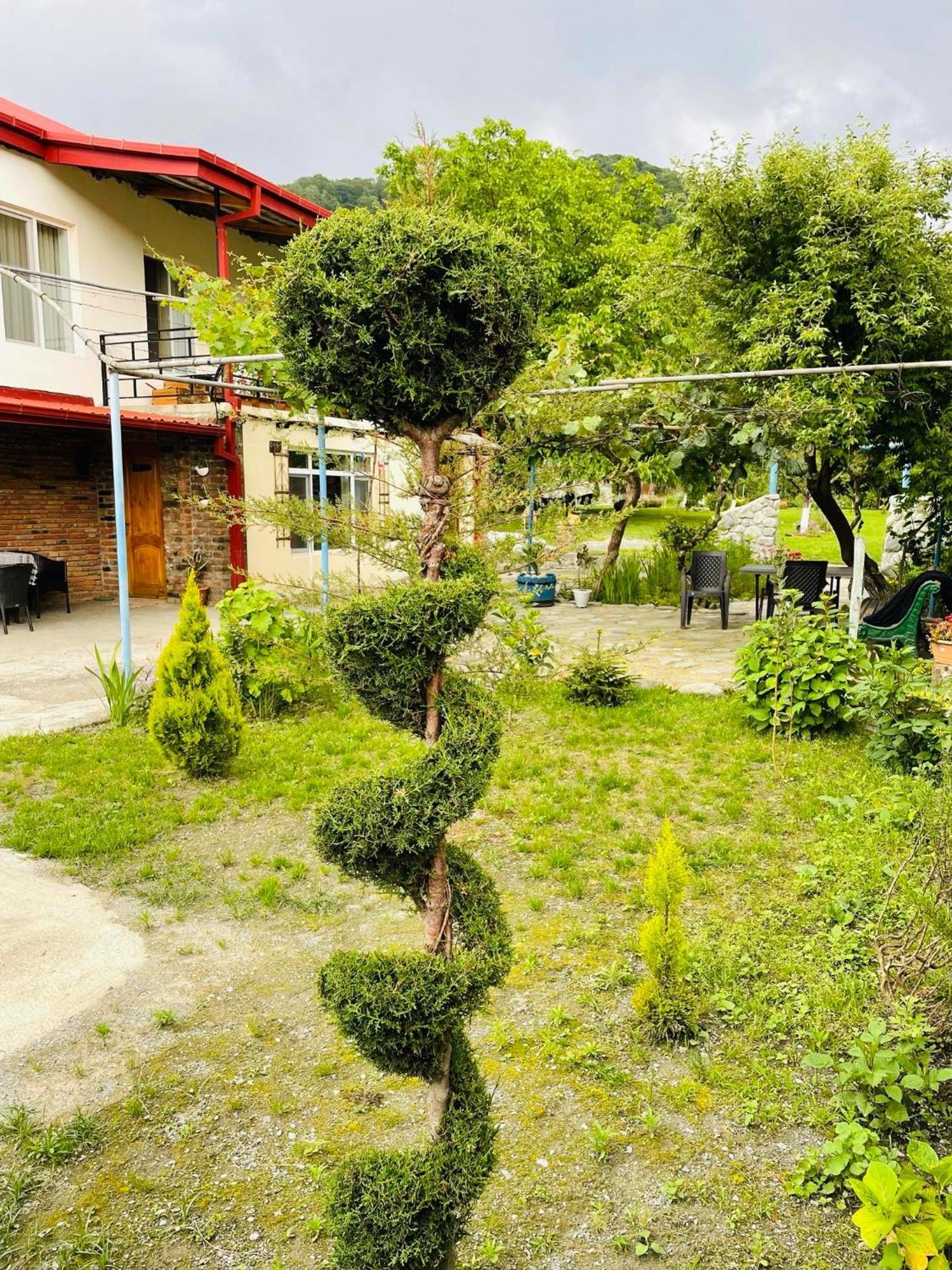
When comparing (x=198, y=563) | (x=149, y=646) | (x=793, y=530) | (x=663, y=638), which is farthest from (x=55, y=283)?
(x=793, y=530)

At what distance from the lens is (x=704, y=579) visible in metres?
10.5

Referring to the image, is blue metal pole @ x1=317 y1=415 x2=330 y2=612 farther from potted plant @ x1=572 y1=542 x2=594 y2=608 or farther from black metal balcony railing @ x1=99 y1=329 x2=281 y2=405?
potted plant @ x1=572 y1=542 x2=594 y2=608

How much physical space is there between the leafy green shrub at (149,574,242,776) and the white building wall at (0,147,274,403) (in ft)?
23.9

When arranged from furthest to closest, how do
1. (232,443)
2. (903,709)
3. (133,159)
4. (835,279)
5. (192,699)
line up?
(232,443) → (133,159) → (835,279) → (192,699) → (903,709)

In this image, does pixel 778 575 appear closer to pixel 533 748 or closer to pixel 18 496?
pixel 533 748

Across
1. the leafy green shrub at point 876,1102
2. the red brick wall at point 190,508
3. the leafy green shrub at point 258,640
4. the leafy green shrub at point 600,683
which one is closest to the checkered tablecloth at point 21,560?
the red brick wall at point 190,508

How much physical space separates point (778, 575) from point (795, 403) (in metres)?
2.28

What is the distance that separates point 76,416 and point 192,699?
6695 mm

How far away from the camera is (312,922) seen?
3816mm

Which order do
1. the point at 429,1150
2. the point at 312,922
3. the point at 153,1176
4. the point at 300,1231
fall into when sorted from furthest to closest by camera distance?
1. the point at 312,922
2. the point at 153,1176
3. the point at 300,1231
4. the point at 429,1150

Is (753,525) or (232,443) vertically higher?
(232,443)

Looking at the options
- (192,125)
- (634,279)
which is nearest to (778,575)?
(634,279)

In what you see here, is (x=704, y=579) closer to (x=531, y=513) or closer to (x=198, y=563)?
(x=531, y=513)

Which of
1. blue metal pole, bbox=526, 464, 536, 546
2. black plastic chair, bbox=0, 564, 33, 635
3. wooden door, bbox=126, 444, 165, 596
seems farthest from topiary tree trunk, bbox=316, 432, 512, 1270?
wooden door, bbox=126, 444, 165, 596
